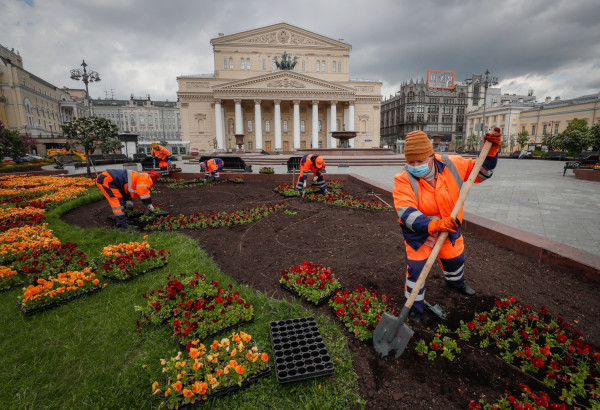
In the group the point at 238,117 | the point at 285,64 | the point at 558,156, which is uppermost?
the point at 285,64

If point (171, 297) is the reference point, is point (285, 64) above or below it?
above

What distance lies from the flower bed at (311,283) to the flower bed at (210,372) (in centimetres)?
114

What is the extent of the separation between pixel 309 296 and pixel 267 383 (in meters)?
1.25

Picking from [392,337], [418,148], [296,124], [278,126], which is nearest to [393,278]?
[392,337]

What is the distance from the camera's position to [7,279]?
375 cm

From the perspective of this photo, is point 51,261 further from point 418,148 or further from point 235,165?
point 235,165

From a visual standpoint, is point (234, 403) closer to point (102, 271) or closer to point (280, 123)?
point (102, 271)

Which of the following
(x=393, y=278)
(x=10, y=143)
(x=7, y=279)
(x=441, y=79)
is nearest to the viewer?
(x=7, y=279)

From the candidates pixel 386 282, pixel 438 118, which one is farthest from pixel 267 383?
pixel 438 118

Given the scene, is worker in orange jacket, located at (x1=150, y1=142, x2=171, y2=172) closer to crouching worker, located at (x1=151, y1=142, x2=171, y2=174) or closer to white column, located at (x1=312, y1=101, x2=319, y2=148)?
crouching worker, located at (x1=151, y1=142, x2=171, y2=174)

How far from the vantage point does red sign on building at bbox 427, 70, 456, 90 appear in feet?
205

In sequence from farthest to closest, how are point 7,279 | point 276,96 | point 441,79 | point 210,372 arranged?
point 441,79 < point 276,96 < point 7,279 < point 210,372

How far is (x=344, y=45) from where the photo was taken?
51.2 metres

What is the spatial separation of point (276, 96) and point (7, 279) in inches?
1781
